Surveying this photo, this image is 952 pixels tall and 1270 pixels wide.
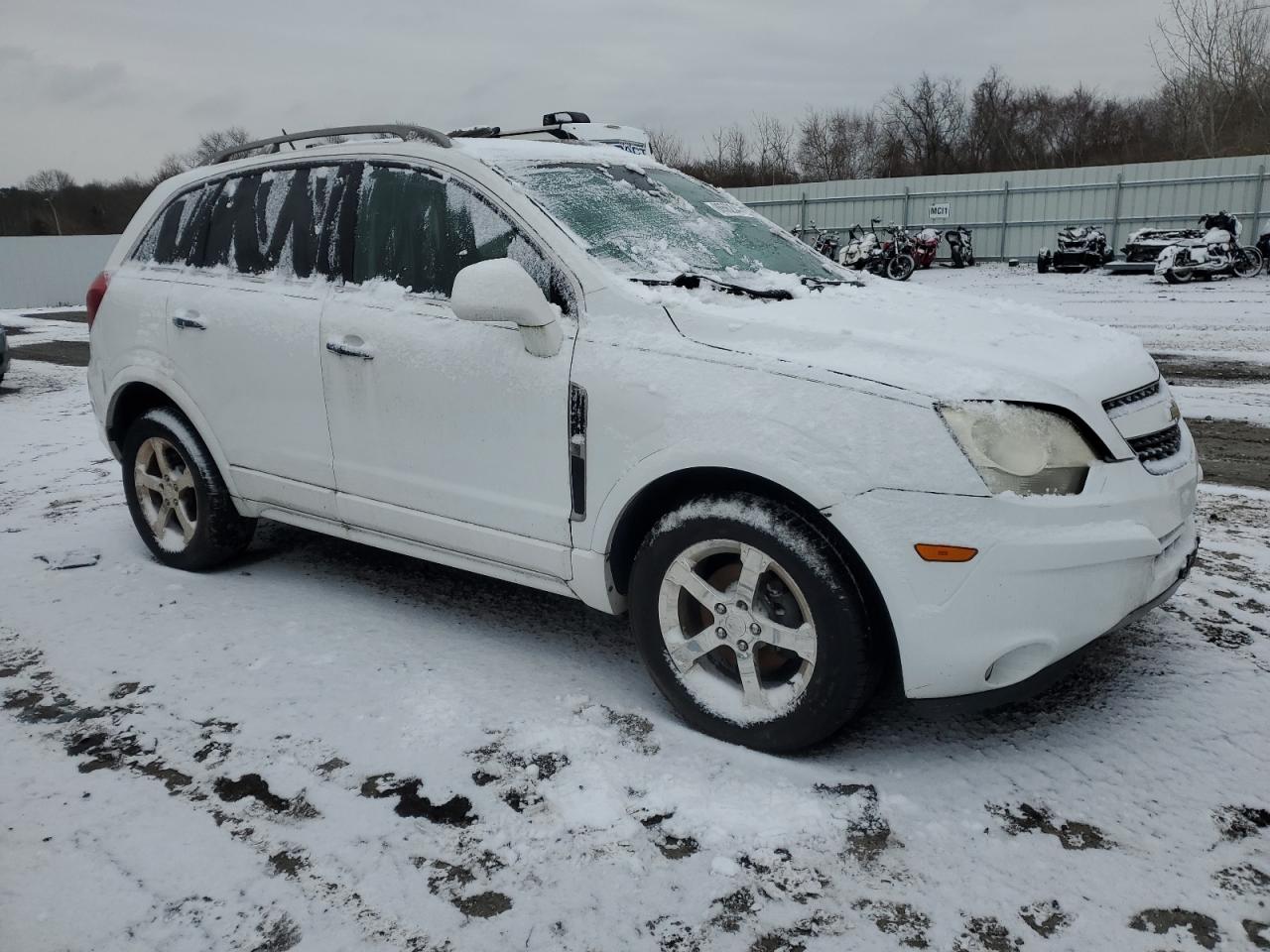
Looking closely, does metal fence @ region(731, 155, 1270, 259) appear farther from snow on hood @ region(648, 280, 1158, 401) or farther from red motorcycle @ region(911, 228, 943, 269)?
snow on hood @ region(648, 280, 1158, 401)

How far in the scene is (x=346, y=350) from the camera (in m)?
3.61

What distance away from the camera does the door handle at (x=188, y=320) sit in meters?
4.14

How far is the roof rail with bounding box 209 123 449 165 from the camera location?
3.65 metres

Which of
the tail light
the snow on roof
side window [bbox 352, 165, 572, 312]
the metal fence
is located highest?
the metal fence

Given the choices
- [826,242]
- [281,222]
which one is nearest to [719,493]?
[281,222]

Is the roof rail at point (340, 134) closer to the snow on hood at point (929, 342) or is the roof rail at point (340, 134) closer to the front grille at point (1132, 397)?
the snow on hood at point (929, 342)

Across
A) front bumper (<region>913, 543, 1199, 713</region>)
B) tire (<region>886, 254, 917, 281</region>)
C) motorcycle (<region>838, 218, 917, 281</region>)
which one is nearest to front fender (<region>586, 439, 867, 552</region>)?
front bumper (<region>913, 543, 1199, 713</region>)

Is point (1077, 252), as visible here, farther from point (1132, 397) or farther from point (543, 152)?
point (1132, 397)

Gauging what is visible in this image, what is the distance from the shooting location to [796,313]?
2980 millimetres

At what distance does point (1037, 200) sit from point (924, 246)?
140 inches

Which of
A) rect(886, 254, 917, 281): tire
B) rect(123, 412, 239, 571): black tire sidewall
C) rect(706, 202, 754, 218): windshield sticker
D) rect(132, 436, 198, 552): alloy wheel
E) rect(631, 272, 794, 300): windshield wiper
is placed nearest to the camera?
rect(631, 272, 794, 300): windshield wiper

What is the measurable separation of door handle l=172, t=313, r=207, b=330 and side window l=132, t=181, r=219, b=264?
26 cm

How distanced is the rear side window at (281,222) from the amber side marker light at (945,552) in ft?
7.93

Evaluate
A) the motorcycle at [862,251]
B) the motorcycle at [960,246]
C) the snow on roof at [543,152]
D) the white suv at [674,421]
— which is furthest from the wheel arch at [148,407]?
the motorcycle at [960,246]
